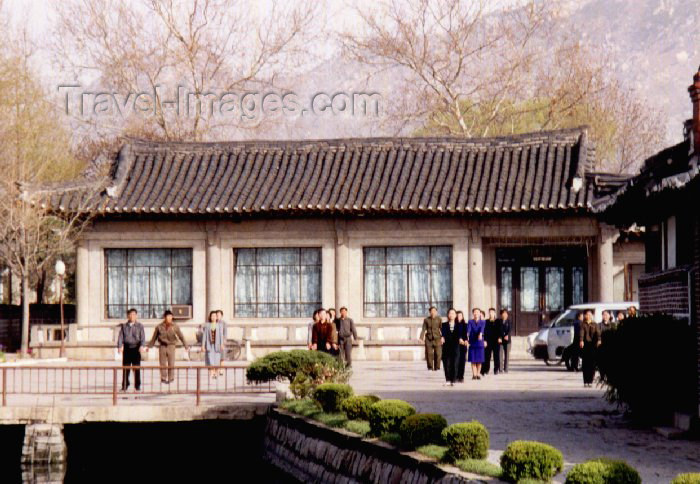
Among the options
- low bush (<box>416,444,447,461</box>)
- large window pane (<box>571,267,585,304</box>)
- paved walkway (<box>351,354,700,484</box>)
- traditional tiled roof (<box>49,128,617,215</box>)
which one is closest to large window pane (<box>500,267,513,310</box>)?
large window pane (<box>571,267,585,304</box>)

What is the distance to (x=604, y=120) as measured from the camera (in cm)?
6988

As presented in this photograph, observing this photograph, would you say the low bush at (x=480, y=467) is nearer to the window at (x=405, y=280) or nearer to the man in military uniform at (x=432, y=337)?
the man in military uniform at (x=432, y=337)

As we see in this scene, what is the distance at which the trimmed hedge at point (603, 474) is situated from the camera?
40.5 ft

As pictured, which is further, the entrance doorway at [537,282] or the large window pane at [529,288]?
the large window pane at [529,288]

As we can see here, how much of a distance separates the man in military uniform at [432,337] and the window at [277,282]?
9.38 metres

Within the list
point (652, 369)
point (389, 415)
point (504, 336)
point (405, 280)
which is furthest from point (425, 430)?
point (405, 280)

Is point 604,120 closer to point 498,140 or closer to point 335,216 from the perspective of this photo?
point 498,140

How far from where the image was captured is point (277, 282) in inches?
1783

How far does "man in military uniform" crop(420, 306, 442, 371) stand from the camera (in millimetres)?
34750

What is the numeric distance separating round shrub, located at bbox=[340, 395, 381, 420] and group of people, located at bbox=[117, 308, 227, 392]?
6491 millimetres

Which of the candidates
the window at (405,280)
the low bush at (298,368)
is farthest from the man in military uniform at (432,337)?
the window at (405,280)

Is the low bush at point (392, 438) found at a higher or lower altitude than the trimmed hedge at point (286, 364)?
lower

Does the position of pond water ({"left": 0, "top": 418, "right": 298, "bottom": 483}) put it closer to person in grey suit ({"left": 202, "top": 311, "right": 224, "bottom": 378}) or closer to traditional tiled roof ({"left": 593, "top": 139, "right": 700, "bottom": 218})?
person in grey suit ({"left": 202, "top": 311, "right": 224, "bottom": 378})

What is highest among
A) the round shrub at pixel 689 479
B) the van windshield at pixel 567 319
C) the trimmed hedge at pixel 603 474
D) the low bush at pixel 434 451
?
the van windshield at pixel 567 319
